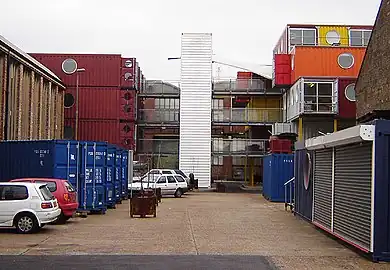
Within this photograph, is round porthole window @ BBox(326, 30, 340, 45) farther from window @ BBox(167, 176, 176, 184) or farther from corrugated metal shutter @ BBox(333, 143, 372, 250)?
corrugated metal shutter @ BBox(333, 143, 372, 250)

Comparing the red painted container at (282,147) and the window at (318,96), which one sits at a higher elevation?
the window at (318,96)

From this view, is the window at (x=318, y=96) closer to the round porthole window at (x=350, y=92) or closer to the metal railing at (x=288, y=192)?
the round porthole window at (x=350, y=92)

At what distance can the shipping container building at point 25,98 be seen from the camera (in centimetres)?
3262

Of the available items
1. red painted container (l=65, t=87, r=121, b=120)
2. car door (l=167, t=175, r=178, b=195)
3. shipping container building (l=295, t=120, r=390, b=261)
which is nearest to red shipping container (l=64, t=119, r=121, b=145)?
red painted container (l=65, t=87, r=121, b=120)

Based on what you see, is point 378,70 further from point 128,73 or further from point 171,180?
point 128,73

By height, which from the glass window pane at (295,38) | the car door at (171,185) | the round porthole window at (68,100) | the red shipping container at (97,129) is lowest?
the car door at (171,185)

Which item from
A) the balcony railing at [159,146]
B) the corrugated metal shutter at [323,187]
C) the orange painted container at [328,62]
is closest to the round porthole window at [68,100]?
the balcony railing at [159,146]

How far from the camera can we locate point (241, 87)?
56281 mm

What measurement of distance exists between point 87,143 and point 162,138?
34.6m

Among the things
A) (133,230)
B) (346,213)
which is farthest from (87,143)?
(346,213)

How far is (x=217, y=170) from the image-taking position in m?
63.3

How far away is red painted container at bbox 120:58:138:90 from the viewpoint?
173ft

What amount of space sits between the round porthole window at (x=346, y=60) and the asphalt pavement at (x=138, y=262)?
121ft

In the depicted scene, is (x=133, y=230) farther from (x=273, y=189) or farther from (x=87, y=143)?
(x=273, y=189)
